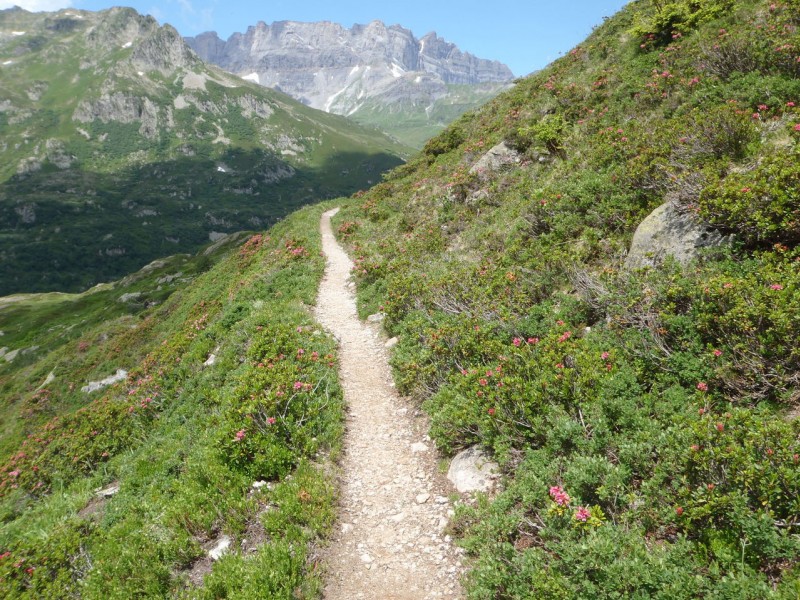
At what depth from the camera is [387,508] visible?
813cm

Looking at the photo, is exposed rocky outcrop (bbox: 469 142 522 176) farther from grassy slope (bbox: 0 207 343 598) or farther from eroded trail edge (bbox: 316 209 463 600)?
eroded trail edge (bbox: 316 209 463 600)

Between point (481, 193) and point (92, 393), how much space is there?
2890 centimetres

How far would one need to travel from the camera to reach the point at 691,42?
54.5 ft

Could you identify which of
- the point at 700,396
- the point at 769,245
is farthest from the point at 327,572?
the point at 769,245

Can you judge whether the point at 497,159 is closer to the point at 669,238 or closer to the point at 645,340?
the point at 669,238

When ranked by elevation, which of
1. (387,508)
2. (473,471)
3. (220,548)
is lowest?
(220,548)

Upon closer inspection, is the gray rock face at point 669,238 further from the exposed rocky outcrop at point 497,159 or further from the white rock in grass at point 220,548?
the exposed rocky outcrop at point 497,159

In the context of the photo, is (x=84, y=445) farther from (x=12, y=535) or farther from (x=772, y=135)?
(x=772, y=135)

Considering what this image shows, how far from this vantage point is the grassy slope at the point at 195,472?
7.26 m

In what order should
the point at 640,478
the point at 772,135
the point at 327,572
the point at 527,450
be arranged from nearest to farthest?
the point at 640,478 < the point at 327,572 < the point at 527,450 < the point at 772,135

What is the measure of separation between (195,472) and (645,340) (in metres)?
9.85

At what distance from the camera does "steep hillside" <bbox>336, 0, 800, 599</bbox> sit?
4.93 m

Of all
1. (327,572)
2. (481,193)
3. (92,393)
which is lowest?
(92,393)

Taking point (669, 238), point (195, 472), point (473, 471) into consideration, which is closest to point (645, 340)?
point (669, 238)
